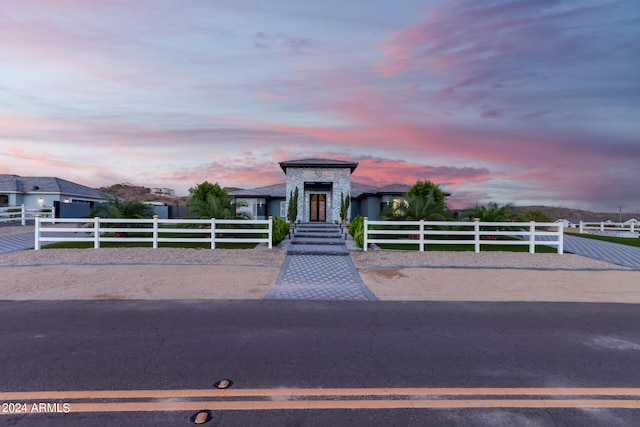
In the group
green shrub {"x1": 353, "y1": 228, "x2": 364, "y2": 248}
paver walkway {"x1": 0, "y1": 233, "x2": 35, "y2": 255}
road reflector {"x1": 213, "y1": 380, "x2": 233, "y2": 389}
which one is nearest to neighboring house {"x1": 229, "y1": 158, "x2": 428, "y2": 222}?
green shrub {"x1": 353, "y1": 228, "x2": 364, "y2": 248}

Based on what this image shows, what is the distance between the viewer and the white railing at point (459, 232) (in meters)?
14.5

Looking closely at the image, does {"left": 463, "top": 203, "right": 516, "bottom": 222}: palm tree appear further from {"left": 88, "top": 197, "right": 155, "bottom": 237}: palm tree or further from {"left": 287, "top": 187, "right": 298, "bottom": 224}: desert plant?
{"left": 88, "top": 197, "right": 155, "bottom": 237}: palm tree

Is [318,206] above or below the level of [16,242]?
above

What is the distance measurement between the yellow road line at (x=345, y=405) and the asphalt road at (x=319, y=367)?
0.02 meters

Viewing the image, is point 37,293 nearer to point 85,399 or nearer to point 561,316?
point 85,399

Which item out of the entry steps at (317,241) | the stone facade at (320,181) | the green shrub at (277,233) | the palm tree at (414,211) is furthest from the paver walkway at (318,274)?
the stone facade at (320,181)

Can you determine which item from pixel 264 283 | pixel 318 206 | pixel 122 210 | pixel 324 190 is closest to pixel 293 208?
pixel 318 206

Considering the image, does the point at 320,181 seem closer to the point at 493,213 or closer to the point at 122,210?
the point at 493,213

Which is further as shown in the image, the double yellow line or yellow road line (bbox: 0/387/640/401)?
yellow road line (bbox: 0/387/640/401)

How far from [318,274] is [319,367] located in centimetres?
665

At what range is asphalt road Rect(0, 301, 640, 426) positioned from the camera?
129 inches

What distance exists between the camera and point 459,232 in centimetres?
1436

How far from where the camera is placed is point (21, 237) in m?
18.9

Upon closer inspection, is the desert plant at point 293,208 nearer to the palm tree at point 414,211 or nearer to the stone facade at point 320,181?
the stone facade at point 320,181
